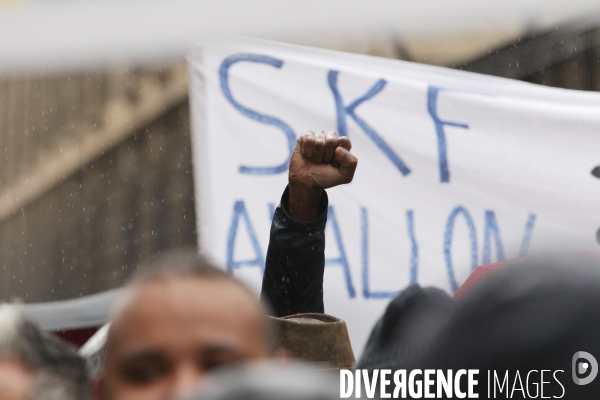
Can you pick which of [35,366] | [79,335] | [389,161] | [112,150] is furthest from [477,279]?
[112,150]

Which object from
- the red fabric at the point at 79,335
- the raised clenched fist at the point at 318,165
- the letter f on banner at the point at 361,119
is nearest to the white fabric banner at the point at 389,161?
the letter f on banner at the point at 361,119

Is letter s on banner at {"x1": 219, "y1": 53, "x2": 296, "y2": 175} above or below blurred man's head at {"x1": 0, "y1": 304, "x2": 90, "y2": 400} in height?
above

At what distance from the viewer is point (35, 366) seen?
73 centimetres

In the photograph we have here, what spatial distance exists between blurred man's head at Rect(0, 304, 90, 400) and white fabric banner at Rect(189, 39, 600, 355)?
60.1 inches

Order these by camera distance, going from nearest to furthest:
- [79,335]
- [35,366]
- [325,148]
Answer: [35,366] → [325,148] → [79,335]

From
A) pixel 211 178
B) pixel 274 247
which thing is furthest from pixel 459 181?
pixel 274 247

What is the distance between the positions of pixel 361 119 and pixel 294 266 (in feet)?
3.22

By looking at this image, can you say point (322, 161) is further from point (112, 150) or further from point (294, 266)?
point (112, 150)

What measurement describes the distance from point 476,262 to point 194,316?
1.80m

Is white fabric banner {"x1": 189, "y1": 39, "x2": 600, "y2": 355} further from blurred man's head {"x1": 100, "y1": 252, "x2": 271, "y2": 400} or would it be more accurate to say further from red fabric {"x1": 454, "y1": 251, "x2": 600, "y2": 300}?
blurred man's head {"x1": 100, "y1": 252, "x2": 271, "y2": 400}

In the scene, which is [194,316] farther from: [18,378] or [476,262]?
[476,262]

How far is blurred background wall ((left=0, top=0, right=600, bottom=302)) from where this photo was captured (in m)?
3.08

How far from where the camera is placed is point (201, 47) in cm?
245

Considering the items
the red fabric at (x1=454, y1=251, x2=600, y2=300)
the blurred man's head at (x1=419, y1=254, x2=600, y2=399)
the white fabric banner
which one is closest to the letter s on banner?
the white fabric banner
